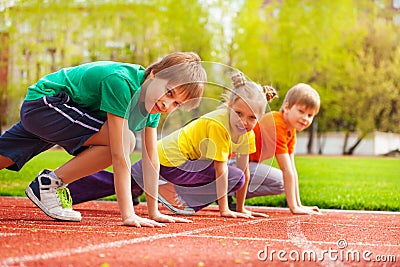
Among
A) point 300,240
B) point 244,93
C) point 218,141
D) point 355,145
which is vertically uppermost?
point 244,93

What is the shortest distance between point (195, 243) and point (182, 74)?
1.16 meters

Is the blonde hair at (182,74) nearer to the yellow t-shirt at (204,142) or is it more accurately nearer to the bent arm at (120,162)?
the bent arm at (120,162)

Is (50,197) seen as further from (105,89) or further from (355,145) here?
(355,145)

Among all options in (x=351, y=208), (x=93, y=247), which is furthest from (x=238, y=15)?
(x=93, y=247)

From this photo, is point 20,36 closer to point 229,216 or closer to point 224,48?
point 224,48

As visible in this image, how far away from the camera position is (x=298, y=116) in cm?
570

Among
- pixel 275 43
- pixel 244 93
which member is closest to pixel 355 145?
pixel 275 43

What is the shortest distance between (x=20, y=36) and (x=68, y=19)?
15.1ft

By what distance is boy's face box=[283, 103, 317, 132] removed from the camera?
18.7 feet

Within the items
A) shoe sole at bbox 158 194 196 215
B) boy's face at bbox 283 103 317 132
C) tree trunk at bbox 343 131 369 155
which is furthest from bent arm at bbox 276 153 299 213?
tree trunk at bbox 343 131 369 155

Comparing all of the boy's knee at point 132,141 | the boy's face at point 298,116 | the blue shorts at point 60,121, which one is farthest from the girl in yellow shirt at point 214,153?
the blue shorts at point 60,121

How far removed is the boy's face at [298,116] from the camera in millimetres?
5691

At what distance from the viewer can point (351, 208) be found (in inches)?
270

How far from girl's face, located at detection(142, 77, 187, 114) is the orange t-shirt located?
1.58 metres
